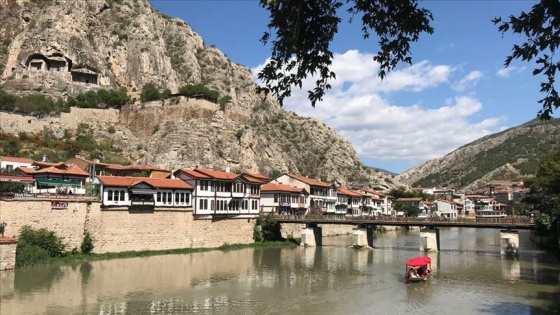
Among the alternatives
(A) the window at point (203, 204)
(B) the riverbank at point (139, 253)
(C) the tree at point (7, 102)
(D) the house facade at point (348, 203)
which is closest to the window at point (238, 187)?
(A) the window at point (203, 204)

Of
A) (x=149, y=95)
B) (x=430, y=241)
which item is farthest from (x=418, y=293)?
(x=149, y=95)

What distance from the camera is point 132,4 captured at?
110 metres

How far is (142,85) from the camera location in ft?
324

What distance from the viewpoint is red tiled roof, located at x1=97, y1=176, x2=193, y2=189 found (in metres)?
46.1

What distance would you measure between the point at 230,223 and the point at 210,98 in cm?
3857

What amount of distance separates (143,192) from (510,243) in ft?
130

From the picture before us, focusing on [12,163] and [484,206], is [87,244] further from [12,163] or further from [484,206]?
[484,206]

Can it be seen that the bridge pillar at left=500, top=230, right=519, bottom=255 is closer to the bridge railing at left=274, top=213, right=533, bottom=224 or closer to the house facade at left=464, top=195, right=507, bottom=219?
the bridge railing at left=274, top=213, right=533, bottom=224

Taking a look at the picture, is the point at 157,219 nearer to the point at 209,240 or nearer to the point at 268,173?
the point at 209,240

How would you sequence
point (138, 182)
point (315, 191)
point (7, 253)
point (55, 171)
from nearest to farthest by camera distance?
point (7, 253)
point (55, 171)
point (138, 182)
point (315, 191)

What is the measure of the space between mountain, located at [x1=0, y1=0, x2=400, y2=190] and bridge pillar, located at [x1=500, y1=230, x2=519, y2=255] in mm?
45230

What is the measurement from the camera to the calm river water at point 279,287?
26547mm

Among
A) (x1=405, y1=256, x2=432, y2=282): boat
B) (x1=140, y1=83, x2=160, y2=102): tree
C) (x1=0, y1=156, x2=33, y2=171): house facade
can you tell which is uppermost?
(x1=140, y1=83, x2=160, y2=102): tree

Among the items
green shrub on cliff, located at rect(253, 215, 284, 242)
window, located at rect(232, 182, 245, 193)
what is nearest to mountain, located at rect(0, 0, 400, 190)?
window, located at rect(232, 182, 245, 193)
